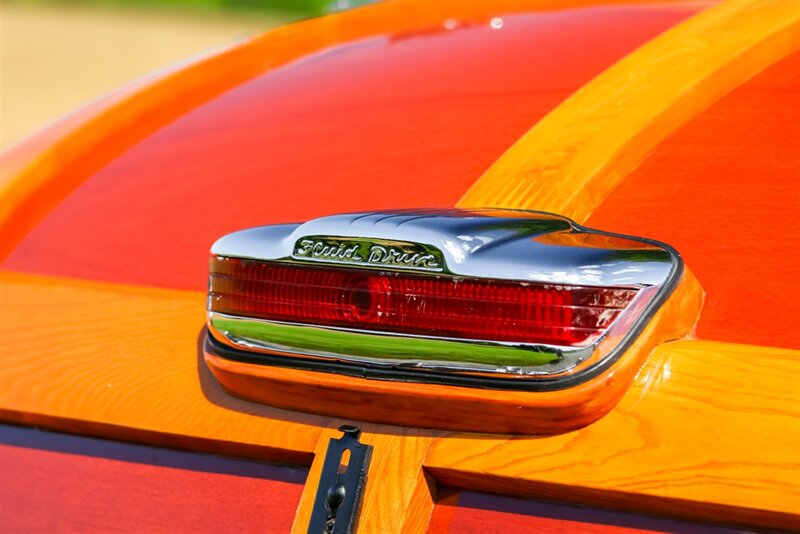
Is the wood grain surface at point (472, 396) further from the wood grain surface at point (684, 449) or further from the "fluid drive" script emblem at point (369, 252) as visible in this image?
the "fluid drive" script emblem at point (369, 252)

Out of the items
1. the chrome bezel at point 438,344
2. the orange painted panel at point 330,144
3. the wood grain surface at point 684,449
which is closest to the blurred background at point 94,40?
the orange painted panel at point 330,144

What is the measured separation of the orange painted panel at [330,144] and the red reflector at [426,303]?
278mm

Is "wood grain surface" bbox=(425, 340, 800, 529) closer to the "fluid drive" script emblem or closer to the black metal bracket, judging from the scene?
the black metal bracket

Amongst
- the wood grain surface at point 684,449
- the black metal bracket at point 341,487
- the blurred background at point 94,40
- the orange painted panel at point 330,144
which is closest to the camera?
the wood grain surface at point 684,449

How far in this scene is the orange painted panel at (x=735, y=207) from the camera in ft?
3.89

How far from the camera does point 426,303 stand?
44.4 inches

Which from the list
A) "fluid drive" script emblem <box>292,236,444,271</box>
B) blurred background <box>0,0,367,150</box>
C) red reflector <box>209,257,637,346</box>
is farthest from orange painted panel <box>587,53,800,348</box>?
blurred background <box>0,0,367,150</box>

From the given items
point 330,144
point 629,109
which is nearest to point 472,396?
point 629,109

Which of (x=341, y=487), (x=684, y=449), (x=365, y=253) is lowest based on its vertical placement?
(x=341, y=487)

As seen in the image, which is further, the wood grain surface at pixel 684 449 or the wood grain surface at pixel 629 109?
the wood grain surface at pixel 629 109

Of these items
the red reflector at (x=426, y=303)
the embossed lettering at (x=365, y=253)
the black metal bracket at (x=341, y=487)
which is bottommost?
the black metal bracket at (x=341, y=487)

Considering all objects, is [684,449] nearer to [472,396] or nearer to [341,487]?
[472,396]

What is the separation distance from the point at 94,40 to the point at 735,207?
20714mm

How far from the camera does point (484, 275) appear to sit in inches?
42.9
